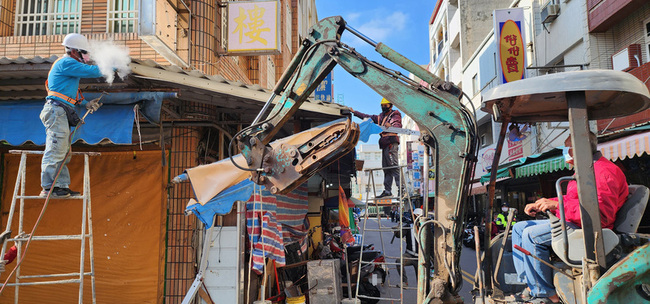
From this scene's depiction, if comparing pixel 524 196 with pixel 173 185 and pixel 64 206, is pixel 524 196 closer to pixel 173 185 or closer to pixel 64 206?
pixel 173 185

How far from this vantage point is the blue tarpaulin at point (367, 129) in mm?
8461

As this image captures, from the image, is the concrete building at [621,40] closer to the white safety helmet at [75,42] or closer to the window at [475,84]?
the white safety helmet at [75,42]

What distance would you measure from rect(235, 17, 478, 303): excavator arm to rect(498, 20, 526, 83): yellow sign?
14.1 meters

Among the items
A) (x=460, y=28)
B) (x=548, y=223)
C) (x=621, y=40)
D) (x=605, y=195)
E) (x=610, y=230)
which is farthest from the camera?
(x=460, y=28)

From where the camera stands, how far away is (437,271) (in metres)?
3.86

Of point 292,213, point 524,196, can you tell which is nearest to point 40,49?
point 292,213

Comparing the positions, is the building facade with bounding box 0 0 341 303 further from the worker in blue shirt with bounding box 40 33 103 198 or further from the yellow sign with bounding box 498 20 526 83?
the yellow sign with bounding box 498 20 526 83

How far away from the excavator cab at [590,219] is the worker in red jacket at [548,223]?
153 mm

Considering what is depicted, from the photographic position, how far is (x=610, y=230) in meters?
3.54

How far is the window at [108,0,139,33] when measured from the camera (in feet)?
27.7

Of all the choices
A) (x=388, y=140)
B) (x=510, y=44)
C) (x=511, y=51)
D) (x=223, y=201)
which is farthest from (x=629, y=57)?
(x=223, y=201)

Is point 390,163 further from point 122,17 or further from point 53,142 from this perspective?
point 53,142

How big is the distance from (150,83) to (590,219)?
5817 mm

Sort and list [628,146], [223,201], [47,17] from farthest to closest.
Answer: [628,146] < [47,17] < [223,201]
